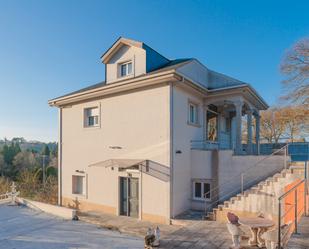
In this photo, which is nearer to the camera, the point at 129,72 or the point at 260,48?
the point at 129,72

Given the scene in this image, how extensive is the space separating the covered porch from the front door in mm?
3776

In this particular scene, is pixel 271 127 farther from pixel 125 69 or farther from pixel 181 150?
pixel 125 69

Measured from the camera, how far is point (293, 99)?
2120cm

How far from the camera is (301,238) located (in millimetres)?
6043

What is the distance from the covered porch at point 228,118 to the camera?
43.0ft

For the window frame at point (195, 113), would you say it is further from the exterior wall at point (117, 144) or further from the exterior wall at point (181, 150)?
the exterior wall at point (117, 144)

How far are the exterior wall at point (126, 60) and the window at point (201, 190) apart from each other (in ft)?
21.8

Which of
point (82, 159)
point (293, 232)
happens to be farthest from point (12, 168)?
point (293, 232)

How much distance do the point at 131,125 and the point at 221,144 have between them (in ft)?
23.2

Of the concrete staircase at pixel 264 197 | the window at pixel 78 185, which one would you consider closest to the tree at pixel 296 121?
the concrete staircase at pixel 264 197

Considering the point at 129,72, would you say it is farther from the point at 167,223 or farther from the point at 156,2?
the point at 167,223

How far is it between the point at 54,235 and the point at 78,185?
558 centimetres

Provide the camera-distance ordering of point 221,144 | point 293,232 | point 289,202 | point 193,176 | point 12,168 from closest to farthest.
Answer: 1. point 293,232
2. point 289,202
3. point 193,176
4. point 221,144
5. point 12,168

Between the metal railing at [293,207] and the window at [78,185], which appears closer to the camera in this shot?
the metal railing at [293,207]
